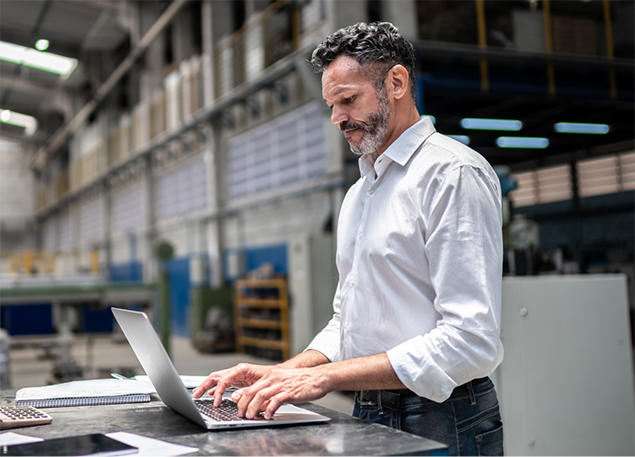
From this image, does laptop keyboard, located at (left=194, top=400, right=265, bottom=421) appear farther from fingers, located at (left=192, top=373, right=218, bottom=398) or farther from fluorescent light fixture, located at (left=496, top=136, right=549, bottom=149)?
fluorescent light fixture, located at (left=496, top=136, right=549, bottom=149)

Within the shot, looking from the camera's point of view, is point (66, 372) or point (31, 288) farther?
point (66, 372)

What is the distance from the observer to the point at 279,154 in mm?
9055

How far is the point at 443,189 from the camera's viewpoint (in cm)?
110

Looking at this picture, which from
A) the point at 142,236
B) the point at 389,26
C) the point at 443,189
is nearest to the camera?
the point at 443,189

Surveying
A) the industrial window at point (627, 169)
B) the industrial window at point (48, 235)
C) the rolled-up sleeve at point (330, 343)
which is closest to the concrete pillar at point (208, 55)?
the industrial window at point (627, 169)

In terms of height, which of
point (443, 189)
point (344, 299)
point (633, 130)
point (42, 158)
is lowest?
point (344, 299)

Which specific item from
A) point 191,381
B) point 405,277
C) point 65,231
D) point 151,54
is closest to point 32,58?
point 191,381

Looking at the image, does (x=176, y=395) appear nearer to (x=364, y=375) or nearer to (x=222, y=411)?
(x=222, y=411)

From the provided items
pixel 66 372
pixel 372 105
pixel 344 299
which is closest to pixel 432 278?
pixel 344 299

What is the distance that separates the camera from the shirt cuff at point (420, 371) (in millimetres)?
1035

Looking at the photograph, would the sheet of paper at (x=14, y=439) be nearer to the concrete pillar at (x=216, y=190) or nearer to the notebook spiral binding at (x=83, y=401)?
the notebook spiral binding at (x=83, y=401)

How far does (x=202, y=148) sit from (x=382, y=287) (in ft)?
34.0

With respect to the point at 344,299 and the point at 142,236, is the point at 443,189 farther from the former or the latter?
the point at 142,236

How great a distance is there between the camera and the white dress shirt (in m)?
1.05
